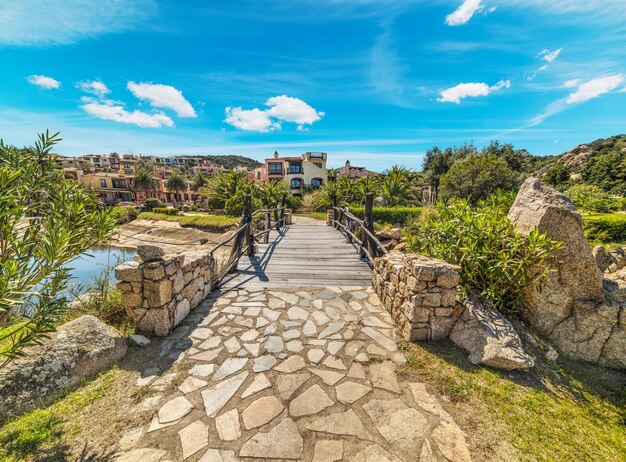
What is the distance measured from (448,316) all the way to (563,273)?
5.86 feet

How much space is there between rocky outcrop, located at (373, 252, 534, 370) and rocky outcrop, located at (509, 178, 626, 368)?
0.89 meters

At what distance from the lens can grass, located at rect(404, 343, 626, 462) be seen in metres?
2.01

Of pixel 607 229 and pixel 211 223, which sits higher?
pixel 607 229

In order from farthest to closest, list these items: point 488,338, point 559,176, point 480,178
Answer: point 559,176 < point 480,178 < point 488,338

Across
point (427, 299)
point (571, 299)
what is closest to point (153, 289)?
point (427, 299)

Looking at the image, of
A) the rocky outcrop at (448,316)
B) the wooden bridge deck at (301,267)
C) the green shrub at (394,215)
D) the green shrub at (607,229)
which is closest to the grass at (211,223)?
the green shrub at (394,215)

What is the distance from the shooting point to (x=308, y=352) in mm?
3158

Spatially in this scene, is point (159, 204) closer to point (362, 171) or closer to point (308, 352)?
point (362, 171)

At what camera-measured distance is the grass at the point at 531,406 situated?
6.61 feet

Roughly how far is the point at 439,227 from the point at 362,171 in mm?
46307

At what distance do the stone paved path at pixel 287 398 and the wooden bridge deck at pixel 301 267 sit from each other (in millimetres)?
1427

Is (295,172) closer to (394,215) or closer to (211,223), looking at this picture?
(211,223)

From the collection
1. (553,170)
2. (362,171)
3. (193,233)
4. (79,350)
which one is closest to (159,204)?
(193,233)

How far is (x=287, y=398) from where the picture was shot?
245 cm
